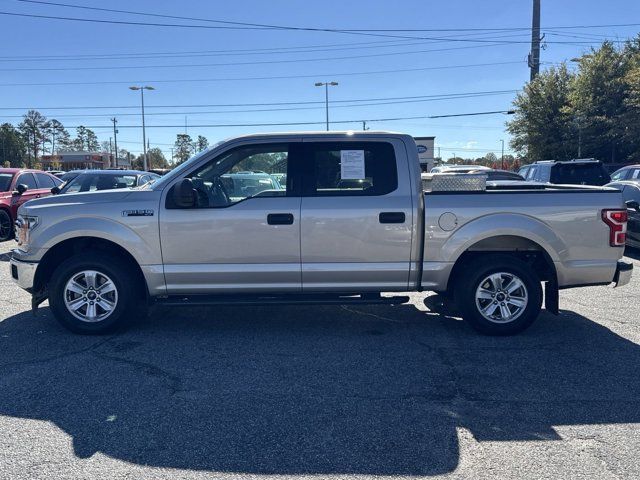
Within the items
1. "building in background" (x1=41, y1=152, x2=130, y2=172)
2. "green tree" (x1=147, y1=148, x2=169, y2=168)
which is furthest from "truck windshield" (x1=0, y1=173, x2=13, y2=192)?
"green tree" (x1=147, y1=148, x2=169, y2=168)

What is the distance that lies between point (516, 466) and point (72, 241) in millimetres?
4685

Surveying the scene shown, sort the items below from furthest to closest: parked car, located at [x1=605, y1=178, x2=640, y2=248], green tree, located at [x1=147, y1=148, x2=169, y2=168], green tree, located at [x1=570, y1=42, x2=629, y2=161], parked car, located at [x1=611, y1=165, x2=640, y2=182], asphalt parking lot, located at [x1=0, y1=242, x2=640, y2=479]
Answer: green tree, located at [x1=147, y1=148, x2=169, y2=168]
green tree, located at [x1=570, y1=42, x2=629, y2=161]
parked car, located at [x1=611, y1=165, x2=640, y2=182]
parked car, located at [x1=605, y1=178, x2=640, y2=248]
asphalt parking lot, located at [x1=0, y1=242, x2=640, y2=479]

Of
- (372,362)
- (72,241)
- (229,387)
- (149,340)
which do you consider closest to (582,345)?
(372,362)

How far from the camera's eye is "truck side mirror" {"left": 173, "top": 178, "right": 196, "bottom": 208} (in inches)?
207

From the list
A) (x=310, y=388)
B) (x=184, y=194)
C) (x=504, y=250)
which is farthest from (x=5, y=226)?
(x=504, y=250)

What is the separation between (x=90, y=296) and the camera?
5641 mm

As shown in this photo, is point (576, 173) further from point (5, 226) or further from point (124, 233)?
point (5, 226)

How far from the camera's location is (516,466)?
325 cm

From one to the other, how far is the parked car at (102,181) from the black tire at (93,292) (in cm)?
664

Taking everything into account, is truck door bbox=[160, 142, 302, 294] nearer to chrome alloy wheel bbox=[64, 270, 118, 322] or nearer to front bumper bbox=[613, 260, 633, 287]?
chrome alloy wheel bbox=[64, 270, 118, 322]

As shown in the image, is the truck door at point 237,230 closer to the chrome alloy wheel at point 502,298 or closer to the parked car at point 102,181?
the chrome alloy wheel at point 502,298

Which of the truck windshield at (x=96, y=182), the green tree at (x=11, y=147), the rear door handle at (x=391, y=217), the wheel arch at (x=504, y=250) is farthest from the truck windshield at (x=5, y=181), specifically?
the green tree at (x=11, y=147)

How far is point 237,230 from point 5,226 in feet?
30.7

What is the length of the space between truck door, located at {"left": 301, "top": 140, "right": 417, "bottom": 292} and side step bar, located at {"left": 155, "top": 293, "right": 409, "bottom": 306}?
10 centimetres
